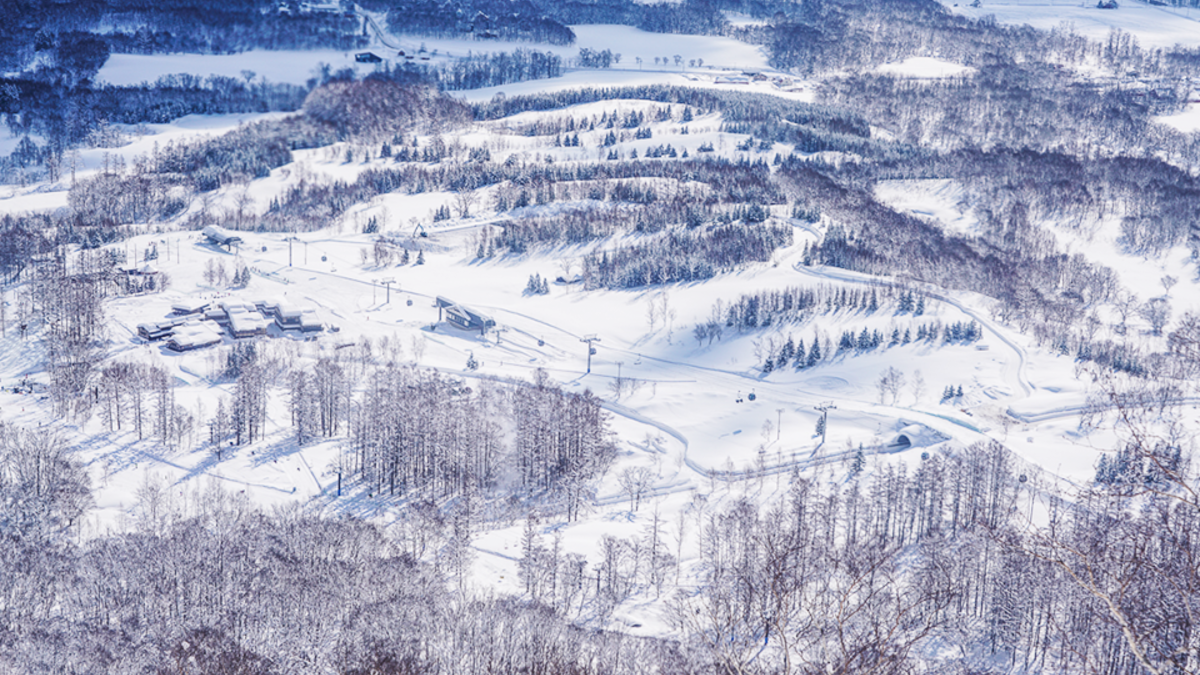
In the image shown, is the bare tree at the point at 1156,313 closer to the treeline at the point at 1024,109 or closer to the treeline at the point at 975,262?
the treeline at the point at 975,262

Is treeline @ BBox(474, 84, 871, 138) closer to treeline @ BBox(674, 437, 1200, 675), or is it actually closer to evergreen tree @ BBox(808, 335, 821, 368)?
evergreen tree @ BBox(808, 335, 821, 368)

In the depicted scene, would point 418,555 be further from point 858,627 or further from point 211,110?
point 211,110

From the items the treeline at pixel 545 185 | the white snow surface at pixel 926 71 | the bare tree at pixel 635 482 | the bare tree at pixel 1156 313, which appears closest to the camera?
the bare tree at pixel 635 482

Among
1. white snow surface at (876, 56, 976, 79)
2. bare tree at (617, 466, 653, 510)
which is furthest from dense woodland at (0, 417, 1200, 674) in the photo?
white snow surface at (876, 56, 976, 79)

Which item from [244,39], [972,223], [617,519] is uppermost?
[244,39]

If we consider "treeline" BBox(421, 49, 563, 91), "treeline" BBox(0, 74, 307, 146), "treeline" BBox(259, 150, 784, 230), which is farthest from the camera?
"treeline" BBox(421, 49, 563, 91)

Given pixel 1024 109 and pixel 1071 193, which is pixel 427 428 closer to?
pixel 1071 193

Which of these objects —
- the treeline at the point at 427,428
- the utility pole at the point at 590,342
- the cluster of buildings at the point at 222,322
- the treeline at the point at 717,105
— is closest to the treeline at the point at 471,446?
the treeline at the point at 427,428

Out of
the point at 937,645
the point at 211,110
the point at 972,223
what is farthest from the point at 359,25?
the point at 937,645

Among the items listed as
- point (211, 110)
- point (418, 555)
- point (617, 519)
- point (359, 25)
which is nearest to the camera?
point (418, 555)
